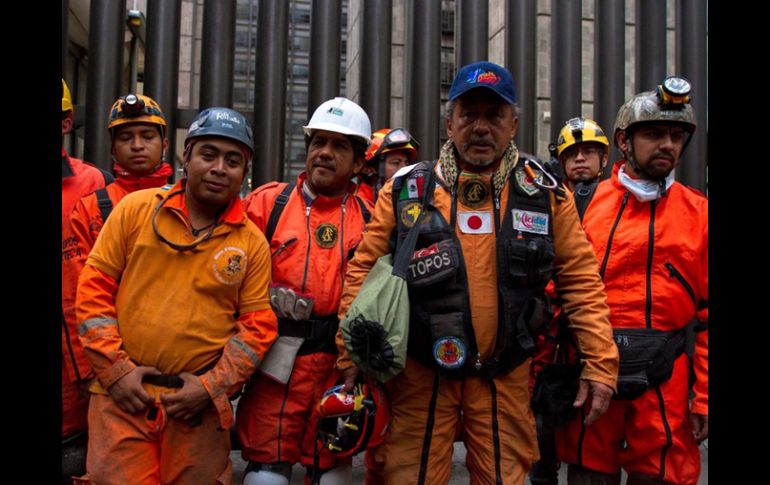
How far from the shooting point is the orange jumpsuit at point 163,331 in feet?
7.65

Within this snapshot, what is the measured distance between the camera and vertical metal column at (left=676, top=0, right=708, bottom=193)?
16.8 ft

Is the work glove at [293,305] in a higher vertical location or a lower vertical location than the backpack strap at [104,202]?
lower

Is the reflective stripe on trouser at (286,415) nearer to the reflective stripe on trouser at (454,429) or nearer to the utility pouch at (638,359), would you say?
the reflective stripe on trouser at (454,429)

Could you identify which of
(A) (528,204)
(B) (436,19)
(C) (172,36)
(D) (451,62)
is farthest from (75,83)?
(D) (451,62)

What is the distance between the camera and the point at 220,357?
250 cm

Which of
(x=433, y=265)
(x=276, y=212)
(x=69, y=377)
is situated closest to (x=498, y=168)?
(x=433, y=265)

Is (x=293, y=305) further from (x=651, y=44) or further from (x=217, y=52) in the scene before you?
(x=651, y=44)

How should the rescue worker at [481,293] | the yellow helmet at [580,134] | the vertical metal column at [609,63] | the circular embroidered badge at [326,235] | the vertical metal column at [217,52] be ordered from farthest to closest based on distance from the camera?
the vertical metal column at [609,63] → the vertical metal column at [217,52] → the yellow helmet at [580,134] → the circular embroidered badge at [326,235] → the rescue worker at [481,293]

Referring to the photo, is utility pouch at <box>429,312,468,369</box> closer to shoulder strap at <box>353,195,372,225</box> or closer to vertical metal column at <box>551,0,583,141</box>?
shoulder strap at <box>353,195,372,225</box>

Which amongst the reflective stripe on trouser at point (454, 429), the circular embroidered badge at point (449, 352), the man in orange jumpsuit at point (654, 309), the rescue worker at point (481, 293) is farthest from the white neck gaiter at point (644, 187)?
the circular embroidered badge at point (449, 352)

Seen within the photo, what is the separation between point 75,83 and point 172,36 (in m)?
4.90

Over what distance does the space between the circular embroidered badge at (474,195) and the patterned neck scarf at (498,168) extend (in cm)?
5
